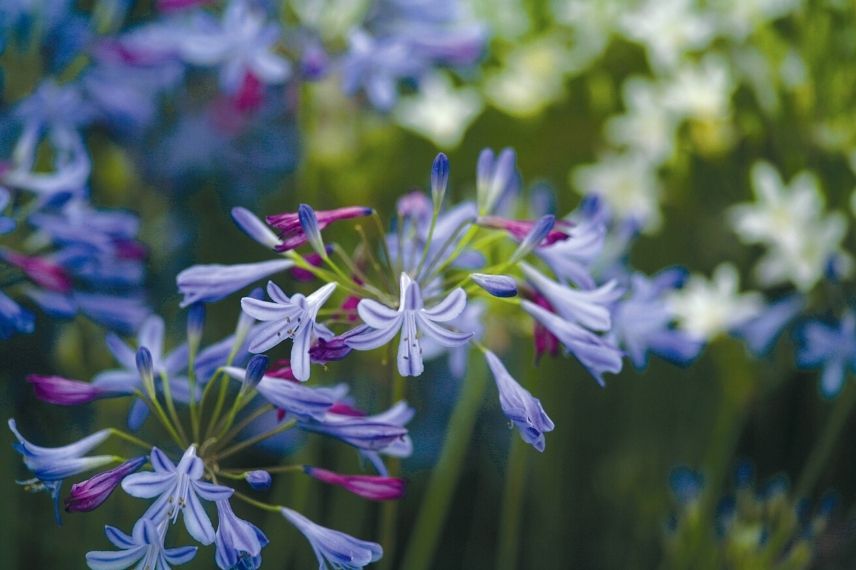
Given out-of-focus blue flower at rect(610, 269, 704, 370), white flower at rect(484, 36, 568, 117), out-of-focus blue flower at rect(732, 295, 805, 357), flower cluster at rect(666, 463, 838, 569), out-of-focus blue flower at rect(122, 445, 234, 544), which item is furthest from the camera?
white flower at rect(484, 36, 568, 117)

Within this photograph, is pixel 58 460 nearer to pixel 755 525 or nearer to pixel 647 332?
pixel 647 332

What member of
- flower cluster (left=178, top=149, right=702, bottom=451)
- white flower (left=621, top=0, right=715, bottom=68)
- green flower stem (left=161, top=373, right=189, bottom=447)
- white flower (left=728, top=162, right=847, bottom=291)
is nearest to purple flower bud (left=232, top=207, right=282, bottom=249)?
flower cluster (left=178, top=149, right=702, bottom=451)

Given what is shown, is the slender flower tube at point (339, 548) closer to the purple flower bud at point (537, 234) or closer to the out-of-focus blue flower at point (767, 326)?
the purple flower bud at point (537, 234)

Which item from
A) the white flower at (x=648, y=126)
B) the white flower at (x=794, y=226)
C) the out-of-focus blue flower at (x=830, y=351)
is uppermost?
the white flower at (x=648, y=126)

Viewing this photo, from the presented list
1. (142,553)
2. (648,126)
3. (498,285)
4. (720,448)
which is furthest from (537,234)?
(648,126)

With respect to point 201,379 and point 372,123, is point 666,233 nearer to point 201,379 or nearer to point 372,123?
point 372,123

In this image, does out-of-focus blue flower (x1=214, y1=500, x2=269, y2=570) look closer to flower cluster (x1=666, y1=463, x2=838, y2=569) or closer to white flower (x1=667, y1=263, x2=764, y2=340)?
flower cluster (x1=666, y1=463, x2=838, y2=569)

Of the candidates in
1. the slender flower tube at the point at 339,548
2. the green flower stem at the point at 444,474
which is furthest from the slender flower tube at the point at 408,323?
the green flower stem at the point at 444,474
